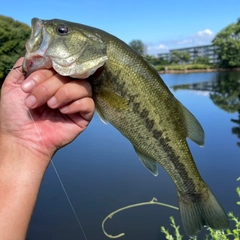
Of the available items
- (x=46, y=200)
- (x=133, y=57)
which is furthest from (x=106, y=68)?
(x=46, y=200)

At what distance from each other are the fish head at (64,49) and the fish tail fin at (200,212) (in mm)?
1312

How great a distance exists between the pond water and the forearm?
490 cm

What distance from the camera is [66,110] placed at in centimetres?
212

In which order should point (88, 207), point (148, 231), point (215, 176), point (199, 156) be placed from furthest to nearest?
point (199, 156) → point (215, 176) → point (88, 207) → point (148, 231)

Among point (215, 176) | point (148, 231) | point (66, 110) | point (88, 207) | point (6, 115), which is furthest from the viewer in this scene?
point (215, 176)

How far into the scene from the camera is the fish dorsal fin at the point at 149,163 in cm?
248

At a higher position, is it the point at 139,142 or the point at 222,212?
the point at 139,142

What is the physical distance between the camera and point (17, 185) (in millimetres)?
2293

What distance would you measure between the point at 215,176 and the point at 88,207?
12.0ft

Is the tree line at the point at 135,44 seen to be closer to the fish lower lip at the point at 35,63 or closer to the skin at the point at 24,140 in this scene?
the skin at the point at 24,140

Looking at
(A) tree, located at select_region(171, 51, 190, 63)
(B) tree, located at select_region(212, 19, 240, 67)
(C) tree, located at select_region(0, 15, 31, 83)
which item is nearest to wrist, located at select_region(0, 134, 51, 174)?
(C) tree, located at select_region(0, 15, 31, 83)

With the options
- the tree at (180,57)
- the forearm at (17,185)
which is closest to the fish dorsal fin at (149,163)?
the forearm at (17,185)

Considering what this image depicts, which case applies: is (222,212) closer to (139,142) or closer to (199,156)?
(139,142)

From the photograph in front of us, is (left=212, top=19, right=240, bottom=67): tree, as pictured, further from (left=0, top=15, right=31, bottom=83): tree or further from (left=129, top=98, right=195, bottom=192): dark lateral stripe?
(left=129, top=98, right=195, bottom=192): dark lateral stripe
